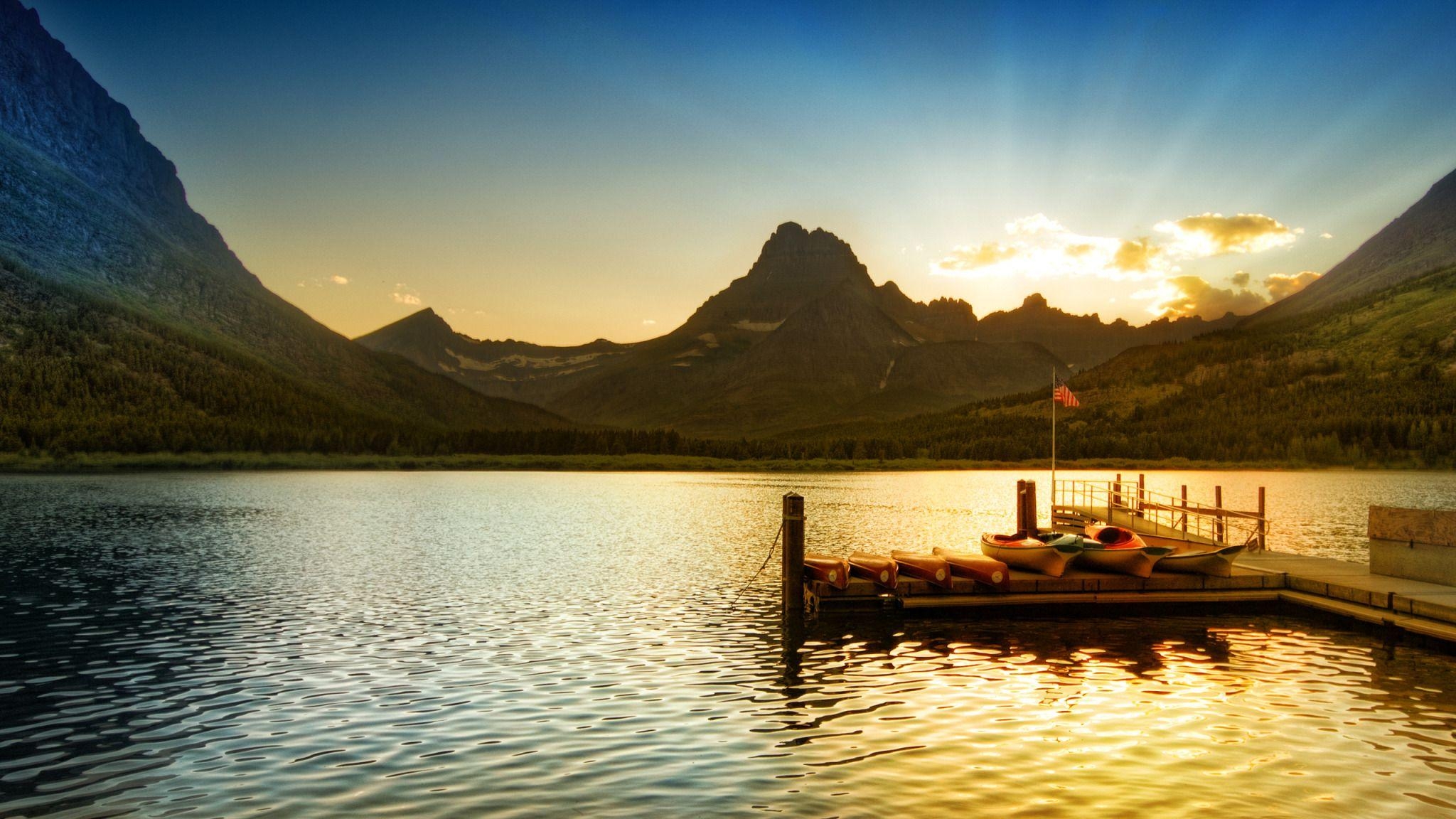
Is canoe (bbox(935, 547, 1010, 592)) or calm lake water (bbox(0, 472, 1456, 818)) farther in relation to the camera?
canoe (bbox(935, 547, 1010, 592))

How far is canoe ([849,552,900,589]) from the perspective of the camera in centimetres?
3366

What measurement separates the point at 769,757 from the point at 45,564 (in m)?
45.8

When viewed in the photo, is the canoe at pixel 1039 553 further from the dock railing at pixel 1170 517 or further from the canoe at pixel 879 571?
the dock railing at pixel 1170 517

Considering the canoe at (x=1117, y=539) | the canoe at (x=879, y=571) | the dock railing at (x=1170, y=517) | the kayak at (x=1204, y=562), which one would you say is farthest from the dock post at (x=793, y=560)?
the dock railing at (x=1170, y=517)

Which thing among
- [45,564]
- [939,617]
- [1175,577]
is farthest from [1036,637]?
[45,564]

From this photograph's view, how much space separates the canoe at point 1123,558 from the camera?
34.6 metres

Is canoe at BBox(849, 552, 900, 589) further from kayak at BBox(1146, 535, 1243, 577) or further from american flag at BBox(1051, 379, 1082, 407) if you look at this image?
american flag at BBox(1051, 379, 1082, 407)

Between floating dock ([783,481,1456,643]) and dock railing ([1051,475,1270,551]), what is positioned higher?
dock railing ([1051,475,1270,551])

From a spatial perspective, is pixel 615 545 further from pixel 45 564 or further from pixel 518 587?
pixel 45 564

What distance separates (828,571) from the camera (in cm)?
3356

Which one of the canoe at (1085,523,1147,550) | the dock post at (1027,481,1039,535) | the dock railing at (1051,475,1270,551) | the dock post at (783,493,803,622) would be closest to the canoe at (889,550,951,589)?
the dock post at (783,493,803,622)

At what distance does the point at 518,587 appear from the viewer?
40969 millimetres

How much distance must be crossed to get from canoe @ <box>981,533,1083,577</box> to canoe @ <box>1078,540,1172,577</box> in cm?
49

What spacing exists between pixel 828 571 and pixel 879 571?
1.90 metres
